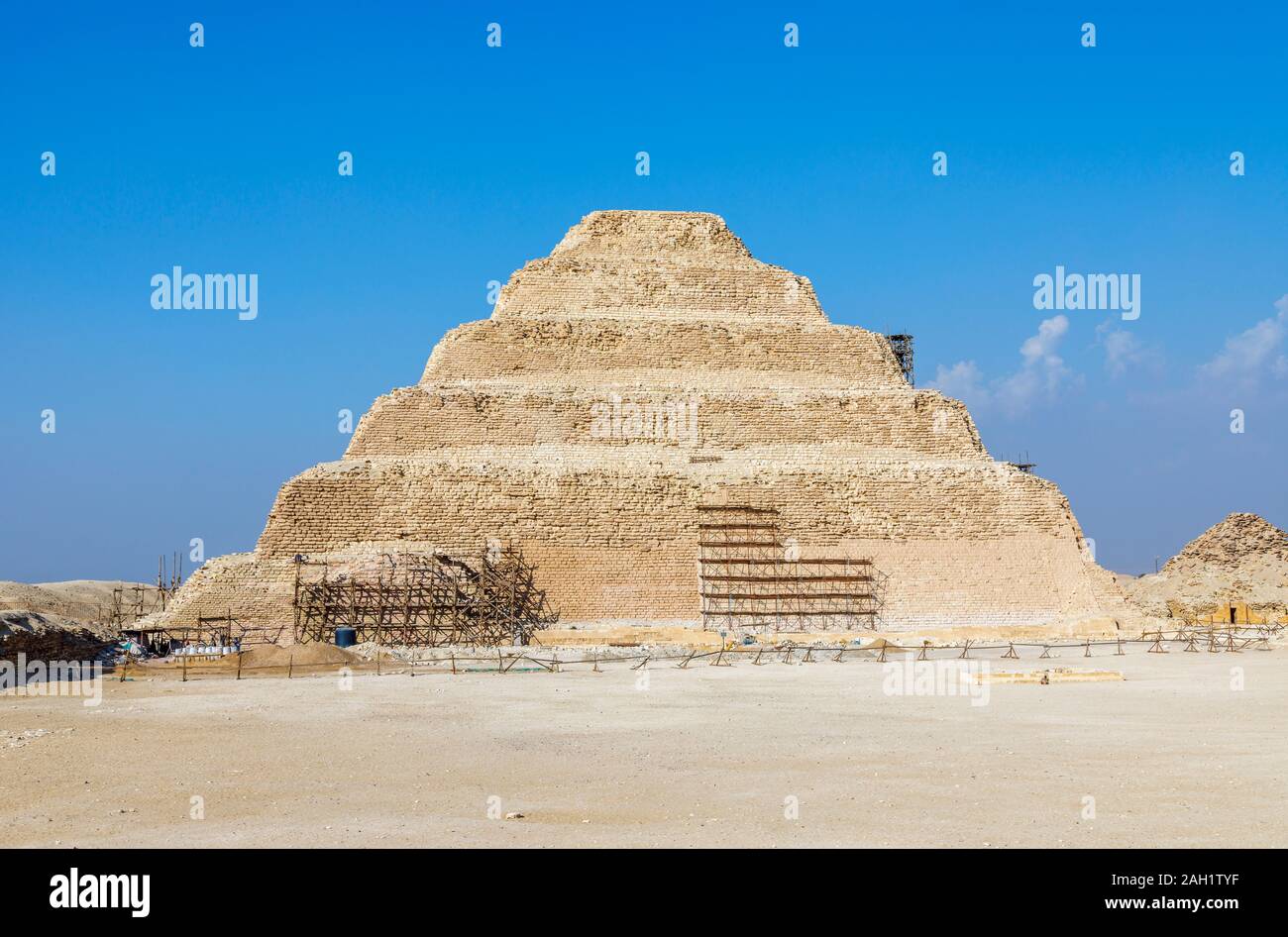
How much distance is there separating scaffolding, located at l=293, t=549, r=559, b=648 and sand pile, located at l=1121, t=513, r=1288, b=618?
2740 cm

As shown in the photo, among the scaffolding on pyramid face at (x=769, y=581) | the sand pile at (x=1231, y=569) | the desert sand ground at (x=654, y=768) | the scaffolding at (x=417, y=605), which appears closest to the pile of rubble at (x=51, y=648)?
the scaffolding at (x=417, y=605)

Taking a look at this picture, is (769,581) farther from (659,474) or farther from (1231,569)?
(1231,569)

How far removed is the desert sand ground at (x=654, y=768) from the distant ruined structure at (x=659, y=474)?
16.9 metres

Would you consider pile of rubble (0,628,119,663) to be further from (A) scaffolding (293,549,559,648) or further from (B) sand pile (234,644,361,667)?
(A) scaffolding (293,549,559,648)

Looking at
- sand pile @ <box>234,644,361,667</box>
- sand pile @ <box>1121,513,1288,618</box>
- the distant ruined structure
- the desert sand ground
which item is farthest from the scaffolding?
sand pile @ <box>1121,513,1288,618</box>

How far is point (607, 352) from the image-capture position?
4647 cm

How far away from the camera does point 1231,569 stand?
5503 centimetres

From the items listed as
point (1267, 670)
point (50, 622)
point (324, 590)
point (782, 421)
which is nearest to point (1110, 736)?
point (1267, 670)

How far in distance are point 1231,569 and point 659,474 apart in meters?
27.8

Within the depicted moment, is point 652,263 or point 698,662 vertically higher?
point 652,263

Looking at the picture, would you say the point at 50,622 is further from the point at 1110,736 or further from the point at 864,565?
the point at 1110,736

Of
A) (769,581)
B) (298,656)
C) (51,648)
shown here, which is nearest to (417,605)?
(298,656)

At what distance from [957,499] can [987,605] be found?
380 centimetres

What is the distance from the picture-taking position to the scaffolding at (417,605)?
35.6 metres
